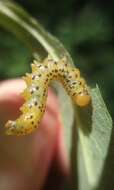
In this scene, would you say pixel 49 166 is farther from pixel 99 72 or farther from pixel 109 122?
pixel 99 72

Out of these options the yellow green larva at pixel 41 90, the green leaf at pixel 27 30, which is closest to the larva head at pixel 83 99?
the yellow green larva at pixel 41 90

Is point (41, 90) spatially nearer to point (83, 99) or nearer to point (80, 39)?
point (83, 99)

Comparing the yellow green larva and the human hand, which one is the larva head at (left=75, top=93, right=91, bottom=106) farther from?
the human hand

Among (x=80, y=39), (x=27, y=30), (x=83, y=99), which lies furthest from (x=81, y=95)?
(x=80, y=39)

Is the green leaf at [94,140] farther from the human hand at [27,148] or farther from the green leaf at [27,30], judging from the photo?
the human hand at [27,148]

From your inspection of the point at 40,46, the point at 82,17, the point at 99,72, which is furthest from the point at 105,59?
the point at 40,46

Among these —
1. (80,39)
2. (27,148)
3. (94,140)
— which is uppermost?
(80,39)
